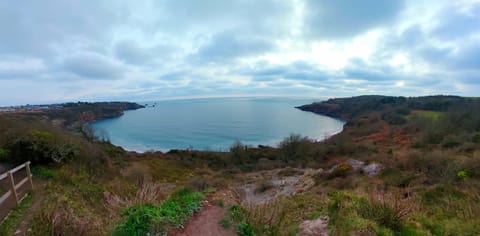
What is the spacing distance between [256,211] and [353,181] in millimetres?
9879

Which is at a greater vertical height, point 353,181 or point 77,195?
point 77,195

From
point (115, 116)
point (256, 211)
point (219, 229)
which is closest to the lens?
point (219, 229)

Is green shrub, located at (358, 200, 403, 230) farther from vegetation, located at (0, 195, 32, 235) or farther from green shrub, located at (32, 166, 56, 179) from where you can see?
green shrub, located at (32, 166, 56, 179)

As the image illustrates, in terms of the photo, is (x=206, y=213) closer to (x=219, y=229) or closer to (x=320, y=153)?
(x=219, y=229)

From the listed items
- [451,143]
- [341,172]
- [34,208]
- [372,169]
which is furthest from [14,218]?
[451,143]

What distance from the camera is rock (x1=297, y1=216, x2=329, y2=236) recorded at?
495 cm

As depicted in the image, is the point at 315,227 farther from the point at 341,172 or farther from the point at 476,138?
the point at 476,138

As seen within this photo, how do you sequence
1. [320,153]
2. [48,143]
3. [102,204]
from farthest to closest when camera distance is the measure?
[320,153]
[48,143]
[102,204]

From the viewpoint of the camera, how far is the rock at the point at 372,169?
562 inches

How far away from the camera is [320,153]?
31656 millimetres

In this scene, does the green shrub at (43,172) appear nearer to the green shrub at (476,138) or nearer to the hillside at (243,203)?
the hillside at (243,203)

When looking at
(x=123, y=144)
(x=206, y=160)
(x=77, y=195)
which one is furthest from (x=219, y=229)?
(x=123, y=144)

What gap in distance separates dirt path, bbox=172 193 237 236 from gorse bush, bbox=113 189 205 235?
16 centimetres

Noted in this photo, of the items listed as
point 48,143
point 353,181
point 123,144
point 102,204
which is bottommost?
point 123,144
